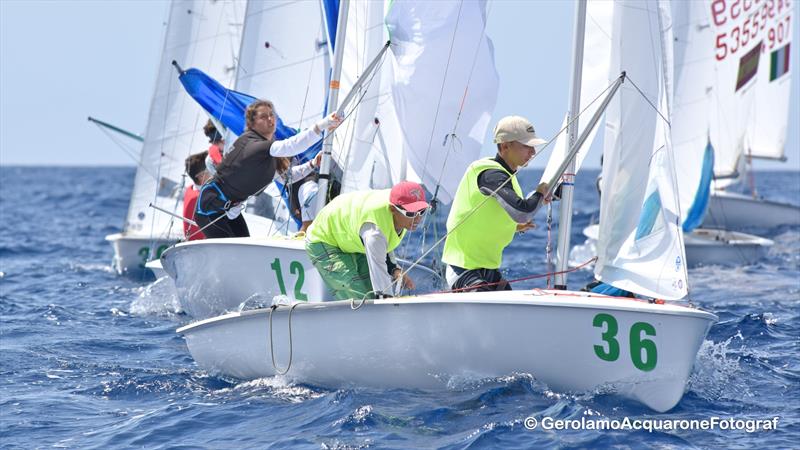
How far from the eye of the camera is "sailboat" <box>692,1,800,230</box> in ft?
54.1

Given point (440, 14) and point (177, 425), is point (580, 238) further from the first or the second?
point (177, 425)

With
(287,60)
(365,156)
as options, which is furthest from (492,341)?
(287,60)

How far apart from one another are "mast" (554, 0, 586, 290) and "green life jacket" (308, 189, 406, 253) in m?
0.81

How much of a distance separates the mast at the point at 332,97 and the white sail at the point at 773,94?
11.4 m

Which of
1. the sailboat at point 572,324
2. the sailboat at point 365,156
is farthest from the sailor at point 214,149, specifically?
the sailboat at point 572,324

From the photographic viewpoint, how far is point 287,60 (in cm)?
1150

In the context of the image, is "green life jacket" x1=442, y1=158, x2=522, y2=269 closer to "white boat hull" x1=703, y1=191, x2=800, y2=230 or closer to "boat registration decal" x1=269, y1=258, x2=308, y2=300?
"boat registration decal" x1=269, y1=258, x2=308, y2=300

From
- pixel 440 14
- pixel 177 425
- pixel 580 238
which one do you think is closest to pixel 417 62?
pixel 440 14

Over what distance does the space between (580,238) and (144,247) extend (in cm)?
818

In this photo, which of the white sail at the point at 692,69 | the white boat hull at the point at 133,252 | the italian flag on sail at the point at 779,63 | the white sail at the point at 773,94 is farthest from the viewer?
the italian flag on sail at the point at 779,63

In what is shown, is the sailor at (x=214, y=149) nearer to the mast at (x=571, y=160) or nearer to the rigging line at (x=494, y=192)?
the rigging line at (x=494, y=192)

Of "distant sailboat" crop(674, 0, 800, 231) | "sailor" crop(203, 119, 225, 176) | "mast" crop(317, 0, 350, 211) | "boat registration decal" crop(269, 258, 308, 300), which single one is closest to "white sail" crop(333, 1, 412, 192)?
"mast" crop(317, 0, 350, 211)

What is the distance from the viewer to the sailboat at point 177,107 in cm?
1470

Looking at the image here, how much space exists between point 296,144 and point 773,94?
48.7 feet
